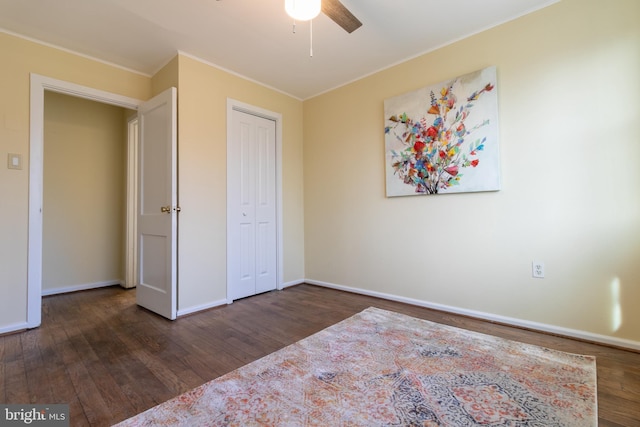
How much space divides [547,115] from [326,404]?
255 cm

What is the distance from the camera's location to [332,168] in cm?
368

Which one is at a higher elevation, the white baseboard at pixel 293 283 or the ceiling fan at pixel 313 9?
the ceiling fan at pixel 313 9

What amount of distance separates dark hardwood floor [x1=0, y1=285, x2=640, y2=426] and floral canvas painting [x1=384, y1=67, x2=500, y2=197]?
1.25 metres

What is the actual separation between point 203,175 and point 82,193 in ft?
7.01

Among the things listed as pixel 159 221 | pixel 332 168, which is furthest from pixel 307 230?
pixel 159 221

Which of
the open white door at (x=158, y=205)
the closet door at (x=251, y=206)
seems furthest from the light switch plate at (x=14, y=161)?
the closet door at (x=251, y=206)

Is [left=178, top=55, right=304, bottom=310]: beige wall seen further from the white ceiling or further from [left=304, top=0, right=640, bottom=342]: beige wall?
[left=304, top=0, right=640, bottom=342]: beige wall

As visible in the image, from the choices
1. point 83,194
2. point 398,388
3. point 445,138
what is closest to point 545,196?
point 445,138

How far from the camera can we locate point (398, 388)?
150 centimetres

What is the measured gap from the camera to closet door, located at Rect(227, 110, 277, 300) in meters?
3.19

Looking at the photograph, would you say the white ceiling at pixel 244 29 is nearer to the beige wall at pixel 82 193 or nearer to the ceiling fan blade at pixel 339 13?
the ceiling fan blade at pixel 339 13

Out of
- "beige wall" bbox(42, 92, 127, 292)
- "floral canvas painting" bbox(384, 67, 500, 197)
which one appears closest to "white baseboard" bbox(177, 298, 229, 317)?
"beige wall" bbox(42, 92, 127, 292)

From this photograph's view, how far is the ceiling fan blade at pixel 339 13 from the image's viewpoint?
5.31 feet

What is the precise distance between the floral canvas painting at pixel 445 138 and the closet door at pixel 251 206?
1.50 m
